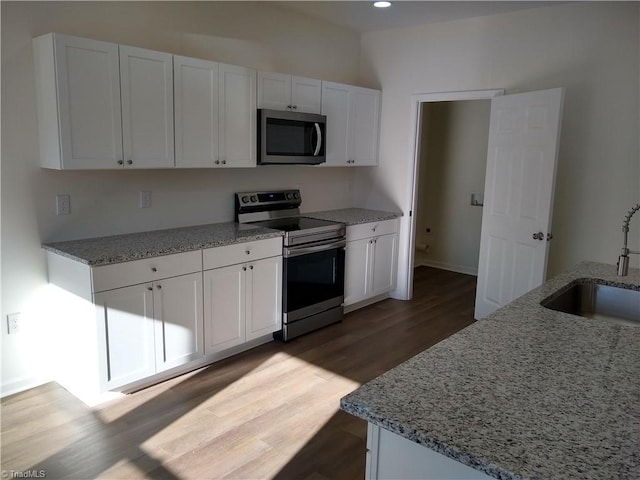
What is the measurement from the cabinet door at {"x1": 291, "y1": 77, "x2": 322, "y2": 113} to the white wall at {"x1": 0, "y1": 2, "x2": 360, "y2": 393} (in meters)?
0.31

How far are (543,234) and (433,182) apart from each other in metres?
2.80

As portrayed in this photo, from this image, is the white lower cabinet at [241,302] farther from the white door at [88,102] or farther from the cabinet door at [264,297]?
the white door at [88,102]

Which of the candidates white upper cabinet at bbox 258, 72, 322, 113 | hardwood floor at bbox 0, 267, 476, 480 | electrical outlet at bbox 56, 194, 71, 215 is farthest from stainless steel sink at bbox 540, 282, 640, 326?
electrical outlet at bbox 56, 194, 71, 215

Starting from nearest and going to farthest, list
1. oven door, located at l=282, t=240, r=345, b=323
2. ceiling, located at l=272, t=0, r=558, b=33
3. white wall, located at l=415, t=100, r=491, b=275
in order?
oven door, located at l=282, t=240, r=345, b=323 < ceiling, located at l=272, t=0, r=558, b=33 < white wall, located at l=415, t=100, r=491, b=275

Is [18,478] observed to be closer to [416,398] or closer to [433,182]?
[416,398]

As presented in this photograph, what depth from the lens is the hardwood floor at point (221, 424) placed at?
239 cm

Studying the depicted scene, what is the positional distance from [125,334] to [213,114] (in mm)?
1586

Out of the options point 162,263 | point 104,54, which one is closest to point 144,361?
point 162,263

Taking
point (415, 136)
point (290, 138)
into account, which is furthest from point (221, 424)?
point (415, 136)

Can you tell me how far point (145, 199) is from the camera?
11.5ft

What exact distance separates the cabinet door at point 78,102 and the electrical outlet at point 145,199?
518 mm

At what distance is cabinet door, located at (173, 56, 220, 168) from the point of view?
10.7 ft

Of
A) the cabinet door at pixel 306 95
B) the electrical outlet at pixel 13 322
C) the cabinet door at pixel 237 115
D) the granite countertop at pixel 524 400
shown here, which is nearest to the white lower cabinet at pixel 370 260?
the cabinet door at pixel 306 95

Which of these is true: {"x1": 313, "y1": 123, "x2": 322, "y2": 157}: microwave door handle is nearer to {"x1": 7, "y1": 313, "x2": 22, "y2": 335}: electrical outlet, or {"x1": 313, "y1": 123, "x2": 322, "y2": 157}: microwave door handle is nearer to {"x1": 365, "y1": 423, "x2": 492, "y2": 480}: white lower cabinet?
{"x1": 7, "y1": 313, "x2": 22, "y2": 335}: electrical outlet
